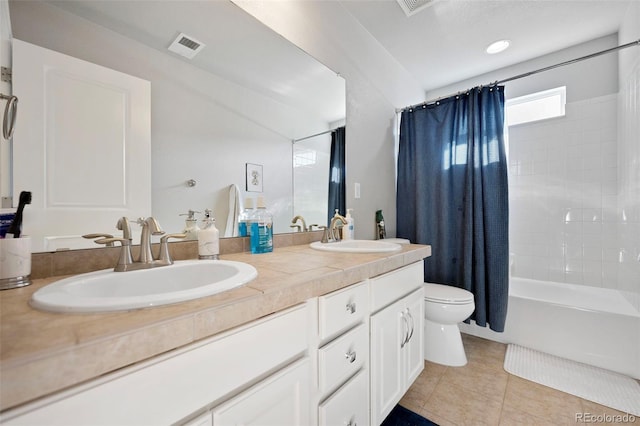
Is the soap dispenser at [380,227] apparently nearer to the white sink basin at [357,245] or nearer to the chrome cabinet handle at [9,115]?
the white sink basin at [357,245]

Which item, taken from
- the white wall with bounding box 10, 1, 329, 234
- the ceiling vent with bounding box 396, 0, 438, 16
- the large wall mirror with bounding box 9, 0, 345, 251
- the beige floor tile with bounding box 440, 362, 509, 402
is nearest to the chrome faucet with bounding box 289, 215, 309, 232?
the large wall mirror with bounding box 9, 0, 345, 251

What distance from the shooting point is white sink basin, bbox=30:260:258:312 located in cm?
46

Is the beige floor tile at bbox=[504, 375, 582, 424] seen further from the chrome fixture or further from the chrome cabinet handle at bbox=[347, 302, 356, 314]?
the chrome fixture

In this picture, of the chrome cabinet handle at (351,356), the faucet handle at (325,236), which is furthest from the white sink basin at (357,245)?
the chrome cabinet handle at (351,356)

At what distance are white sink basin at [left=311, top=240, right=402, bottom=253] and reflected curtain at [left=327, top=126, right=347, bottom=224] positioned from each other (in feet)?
0.76

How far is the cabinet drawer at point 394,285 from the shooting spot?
1007mm

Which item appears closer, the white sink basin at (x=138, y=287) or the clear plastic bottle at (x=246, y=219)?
the white sink basin at (x=138, y=287)

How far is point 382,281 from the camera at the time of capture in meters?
1.04

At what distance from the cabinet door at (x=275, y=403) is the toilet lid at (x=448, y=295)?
131 cm

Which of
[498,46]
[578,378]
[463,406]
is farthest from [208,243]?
[498,46]

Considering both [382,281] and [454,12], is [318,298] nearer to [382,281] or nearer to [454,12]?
[382,281]

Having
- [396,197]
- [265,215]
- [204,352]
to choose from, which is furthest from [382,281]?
[396,197]

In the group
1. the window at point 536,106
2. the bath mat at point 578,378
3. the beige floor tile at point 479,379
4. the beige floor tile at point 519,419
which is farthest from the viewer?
the window at point 536,106

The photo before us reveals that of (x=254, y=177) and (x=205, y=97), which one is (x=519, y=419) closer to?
(x=254, y=177)
